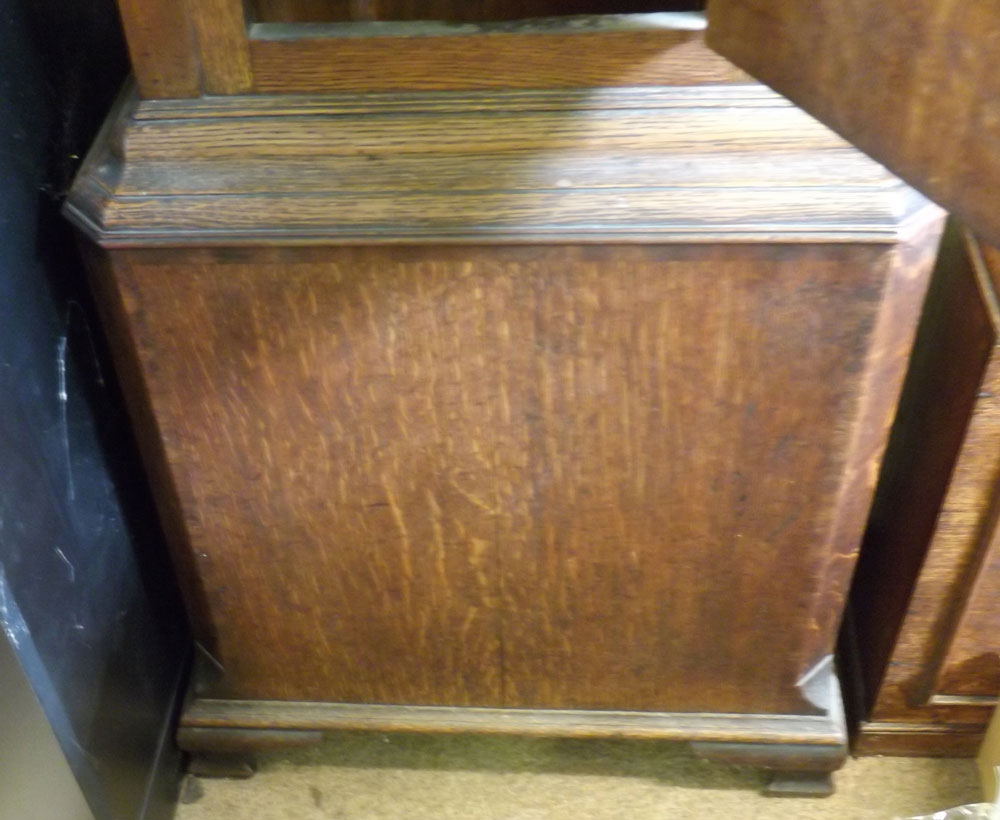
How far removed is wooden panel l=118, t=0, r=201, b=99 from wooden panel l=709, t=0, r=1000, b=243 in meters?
0.39

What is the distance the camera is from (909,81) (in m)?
0.35

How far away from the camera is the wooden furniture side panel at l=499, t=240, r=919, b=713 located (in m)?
→ 0.68

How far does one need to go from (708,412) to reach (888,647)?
0.44 m

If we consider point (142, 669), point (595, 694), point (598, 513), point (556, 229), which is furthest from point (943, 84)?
point (142, 669)

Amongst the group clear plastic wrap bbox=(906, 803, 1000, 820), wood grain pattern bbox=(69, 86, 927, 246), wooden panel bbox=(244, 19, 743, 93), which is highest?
wooden panel bbox=(244, 19, 743, 93)

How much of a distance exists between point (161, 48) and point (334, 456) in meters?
0.32

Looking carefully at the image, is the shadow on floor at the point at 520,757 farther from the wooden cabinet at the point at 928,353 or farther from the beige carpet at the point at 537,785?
the wooden cabinet at the point at 928,353

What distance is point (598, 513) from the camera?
83 centimetres

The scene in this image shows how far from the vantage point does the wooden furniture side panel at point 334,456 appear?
2.31 feet

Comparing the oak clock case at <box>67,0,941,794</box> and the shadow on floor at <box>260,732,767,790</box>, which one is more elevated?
the oak clock case at <box>67,0,941,794</box>

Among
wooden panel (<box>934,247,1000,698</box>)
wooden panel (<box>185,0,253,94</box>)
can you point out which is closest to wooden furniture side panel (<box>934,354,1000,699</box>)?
wooden panel (<box>934,247,1000,698</box>)

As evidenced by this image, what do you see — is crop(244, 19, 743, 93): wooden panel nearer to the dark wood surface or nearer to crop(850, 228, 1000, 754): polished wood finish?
the dark wood surface

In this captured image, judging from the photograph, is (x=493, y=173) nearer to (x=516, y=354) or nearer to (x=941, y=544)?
(x=516, y=354)

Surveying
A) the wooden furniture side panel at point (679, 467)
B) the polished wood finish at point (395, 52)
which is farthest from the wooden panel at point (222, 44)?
the wooden furniture side panel at point (679, 467)
